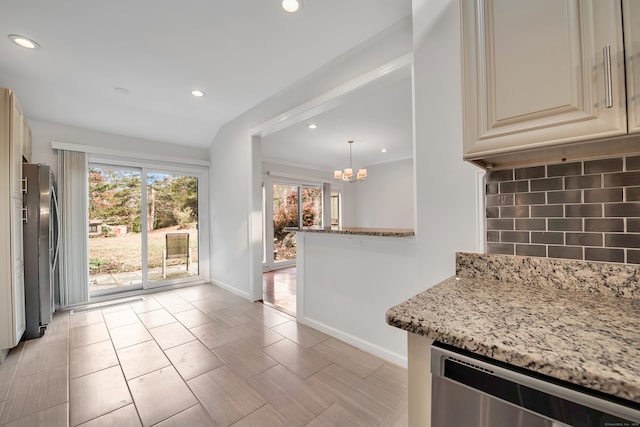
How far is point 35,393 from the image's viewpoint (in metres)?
1.75

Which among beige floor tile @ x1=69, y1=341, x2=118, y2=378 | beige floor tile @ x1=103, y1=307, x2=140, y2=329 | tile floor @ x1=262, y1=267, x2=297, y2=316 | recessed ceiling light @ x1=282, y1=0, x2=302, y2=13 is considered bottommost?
tile floor @ x1=262, y1=267, x2=297, y2=316

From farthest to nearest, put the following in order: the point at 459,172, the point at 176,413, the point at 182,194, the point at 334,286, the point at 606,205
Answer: the point at 182,194, the point at 334,286, the point at 176,413, the point at 459,172, the point at 606,205

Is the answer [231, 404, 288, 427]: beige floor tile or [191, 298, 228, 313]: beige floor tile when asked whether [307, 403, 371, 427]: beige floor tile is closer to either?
[231, 404, 288, 427]: beige floor tile

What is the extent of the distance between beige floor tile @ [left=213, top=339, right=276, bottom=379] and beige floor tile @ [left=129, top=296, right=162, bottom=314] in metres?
1.61

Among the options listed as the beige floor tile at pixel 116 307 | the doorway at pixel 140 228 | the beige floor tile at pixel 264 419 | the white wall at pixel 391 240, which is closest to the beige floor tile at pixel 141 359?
the beige floor tile at pixel 264 419

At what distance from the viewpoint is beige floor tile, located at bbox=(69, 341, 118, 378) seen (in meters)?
2.03

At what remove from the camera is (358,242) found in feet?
7.60

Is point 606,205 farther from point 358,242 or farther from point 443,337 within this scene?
point 358,242

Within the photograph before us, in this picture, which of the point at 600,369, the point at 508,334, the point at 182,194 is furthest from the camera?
the point at 182,194

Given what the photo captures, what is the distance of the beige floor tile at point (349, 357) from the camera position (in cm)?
200

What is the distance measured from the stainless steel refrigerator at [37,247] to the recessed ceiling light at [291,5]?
9.55ft

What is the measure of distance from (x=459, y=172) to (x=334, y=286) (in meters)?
1.59

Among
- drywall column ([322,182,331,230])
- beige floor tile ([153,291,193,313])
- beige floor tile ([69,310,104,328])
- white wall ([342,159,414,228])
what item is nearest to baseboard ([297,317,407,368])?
beige floor tile ([153,291,193,313])

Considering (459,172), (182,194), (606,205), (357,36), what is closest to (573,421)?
(606,205)
